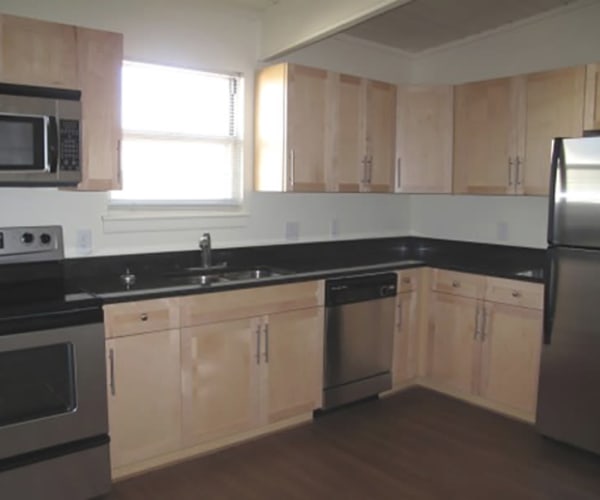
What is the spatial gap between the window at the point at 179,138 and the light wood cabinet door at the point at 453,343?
5.17ft

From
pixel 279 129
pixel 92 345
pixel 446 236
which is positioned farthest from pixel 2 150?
pixel 446 236

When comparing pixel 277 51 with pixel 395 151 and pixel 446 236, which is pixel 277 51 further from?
pixel 446 236

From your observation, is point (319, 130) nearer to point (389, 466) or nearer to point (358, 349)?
point (358, 349)

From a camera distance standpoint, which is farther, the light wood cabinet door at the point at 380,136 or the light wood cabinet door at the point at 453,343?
the light wood cabinet door at the point at 380,136

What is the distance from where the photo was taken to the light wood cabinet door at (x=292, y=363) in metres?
3.11

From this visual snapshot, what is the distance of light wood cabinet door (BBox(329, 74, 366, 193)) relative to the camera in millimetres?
3596

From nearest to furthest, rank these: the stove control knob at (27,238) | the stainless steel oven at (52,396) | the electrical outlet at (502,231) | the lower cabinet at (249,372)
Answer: the stainless steel oven at (52,396), the stove control knob at (27,238), the lower cabinet at (249,372), the electrical outlet at (502,231)

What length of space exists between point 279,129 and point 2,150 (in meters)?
1.57

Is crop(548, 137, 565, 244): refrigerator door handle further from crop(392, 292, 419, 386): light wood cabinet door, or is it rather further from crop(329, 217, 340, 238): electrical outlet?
crop(329, 217, 340, 238): electrical outlet

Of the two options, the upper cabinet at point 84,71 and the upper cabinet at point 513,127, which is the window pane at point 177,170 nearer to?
the upper cabinet at point 84,71

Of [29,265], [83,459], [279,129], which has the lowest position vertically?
[83,459]

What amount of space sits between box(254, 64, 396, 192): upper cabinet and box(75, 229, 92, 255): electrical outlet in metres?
1.10

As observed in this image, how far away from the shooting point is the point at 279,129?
3395mm

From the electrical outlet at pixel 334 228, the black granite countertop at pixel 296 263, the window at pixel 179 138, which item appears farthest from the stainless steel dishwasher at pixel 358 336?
the window at pixel 179 138
